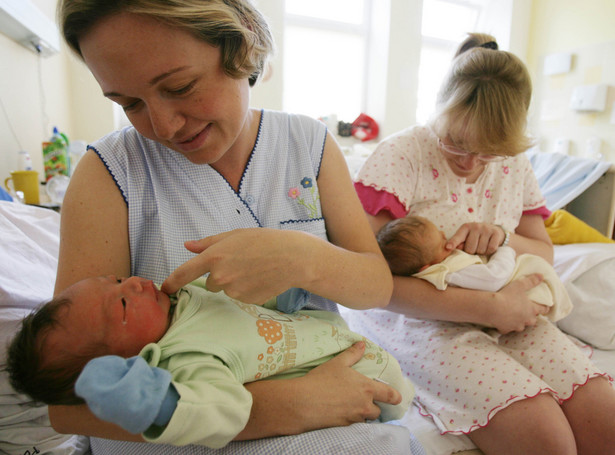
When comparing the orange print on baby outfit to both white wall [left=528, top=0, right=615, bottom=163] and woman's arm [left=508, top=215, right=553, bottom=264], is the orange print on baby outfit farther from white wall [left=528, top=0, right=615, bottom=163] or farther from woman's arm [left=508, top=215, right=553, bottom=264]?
white wall [left=528, top=0, right=615, bottom=163]

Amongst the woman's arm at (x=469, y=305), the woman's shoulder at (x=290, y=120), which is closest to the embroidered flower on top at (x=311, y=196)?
the woman's shoulder at (x=290, y=120)

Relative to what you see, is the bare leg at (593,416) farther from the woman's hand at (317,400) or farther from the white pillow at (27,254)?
the white pillow at (27,254)

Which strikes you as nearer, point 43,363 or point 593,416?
point 43,363

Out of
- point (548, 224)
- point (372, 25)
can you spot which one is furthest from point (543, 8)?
point (548, 224)

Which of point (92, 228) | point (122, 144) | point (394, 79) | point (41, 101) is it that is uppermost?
point (394, 79)

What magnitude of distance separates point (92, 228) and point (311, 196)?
0.54 m

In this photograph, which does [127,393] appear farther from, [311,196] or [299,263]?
[311,196]

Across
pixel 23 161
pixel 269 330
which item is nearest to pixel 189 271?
pixel 269 330

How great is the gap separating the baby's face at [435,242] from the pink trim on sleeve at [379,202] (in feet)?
0.37

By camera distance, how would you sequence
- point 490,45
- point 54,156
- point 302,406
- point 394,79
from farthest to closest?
point 394,79
point 54,156
point 490,45
point 302,406

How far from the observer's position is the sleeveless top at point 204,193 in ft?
2.97

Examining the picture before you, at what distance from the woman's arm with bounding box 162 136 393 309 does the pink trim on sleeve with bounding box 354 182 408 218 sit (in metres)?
0.29

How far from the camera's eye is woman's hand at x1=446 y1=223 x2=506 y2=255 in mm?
1343

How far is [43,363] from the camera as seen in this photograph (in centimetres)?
66
